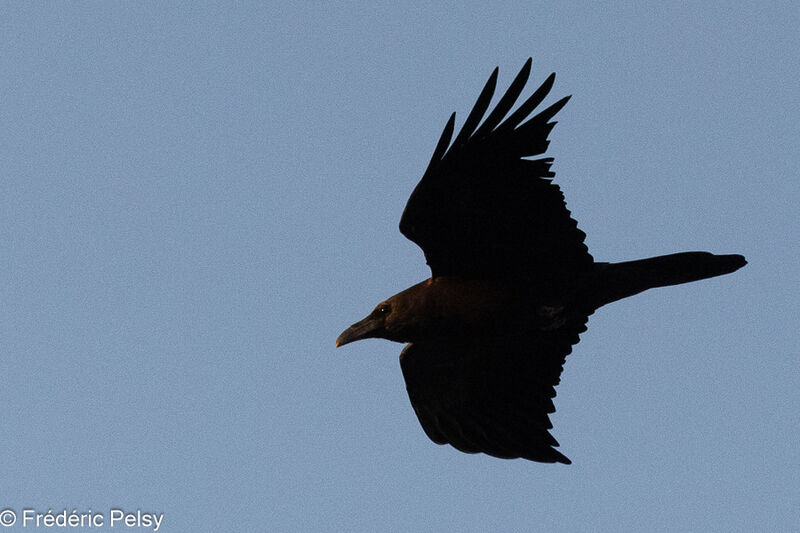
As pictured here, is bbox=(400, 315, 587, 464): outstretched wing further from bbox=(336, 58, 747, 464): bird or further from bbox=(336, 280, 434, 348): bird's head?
bbox=(336, 280, 434, 348): bird's head

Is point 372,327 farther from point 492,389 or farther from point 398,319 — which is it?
point 492,389

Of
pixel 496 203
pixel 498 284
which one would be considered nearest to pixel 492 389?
pixel 498 284

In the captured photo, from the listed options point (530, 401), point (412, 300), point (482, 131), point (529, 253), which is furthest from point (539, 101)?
point (530, 401)

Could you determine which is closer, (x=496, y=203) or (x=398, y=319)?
(x=496, y=203)

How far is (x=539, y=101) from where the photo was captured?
314 inches

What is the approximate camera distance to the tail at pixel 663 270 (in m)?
8.56

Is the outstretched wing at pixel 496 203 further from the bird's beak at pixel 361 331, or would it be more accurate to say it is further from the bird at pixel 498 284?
the bird's beak at pixel 361 331

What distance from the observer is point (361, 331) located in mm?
9047

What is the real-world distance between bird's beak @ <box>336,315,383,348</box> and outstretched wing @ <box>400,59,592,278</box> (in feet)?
2.25

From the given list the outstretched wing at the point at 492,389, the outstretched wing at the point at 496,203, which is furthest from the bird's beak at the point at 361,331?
the outstretched wing at the point at 496,203

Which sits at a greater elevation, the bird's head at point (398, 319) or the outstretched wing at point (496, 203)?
the outstretched wing at point (496, 203)

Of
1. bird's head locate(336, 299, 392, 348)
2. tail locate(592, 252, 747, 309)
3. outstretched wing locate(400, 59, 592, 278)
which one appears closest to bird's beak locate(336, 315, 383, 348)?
bird's head locate(336, 299, 392, 348)

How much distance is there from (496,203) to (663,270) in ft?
4.71

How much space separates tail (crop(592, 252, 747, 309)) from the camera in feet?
28.1
